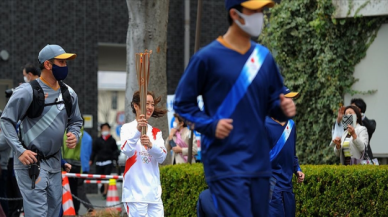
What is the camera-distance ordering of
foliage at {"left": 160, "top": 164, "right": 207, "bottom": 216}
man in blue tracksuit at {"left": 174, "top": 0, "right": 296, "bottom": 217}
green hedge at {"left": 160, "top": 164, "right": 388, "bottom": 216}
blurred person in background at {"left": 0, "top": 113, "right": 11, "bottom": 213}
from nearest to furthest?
man in blue tracksuit at {"left": 174, "top": 0, "right": 296, "bottom": 217}
green hedge at {"left": 160, "top": 164, "right": 388, "bottom": 216}
foliage at {"left": 160, "top": 164, "right": 207, "bottom": 216}
blurred person in background at {"left": 0, "top": 113, "right": 11, "bottom": 213}

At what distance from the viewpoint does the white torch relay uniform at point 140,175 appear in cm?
771

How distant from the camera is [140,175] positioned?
779 cm

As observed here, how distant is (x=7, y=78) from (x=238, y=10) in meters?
15.7

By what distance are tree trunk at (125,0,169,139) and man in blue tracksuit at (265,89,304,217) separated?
4.81 m

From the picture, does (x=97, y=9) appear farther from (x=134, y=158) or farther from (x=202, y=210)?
(x=202, y=210)

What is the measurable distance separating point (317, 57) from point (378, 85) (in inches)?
52.6

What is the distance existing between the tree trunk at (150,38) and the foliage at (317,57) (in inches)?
146

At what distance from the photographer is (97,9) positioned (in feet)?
68.4

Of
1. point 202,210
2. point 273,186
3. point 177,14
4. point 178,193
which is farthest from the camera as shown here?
point 177,14

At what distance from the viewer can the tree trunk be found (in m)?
12.2

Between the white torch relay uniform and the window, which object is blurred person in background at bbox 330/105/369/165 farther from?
the window

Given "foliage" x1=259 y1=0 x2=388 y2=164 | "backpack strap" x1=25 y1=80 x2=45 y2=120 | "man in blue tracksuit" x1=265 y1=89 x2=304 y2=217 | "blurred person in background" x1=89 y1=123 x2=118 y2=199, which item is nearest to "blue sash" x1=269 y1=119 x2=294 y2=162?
"man in blue tracksuit" x1=265 y1=89 x2=304 y2=217

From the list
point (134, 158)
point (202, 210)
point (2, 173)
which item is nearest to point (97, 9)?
point (2, 173)

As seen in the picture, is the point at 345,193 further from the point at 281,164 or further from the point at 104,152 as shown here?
the point at 104,152
